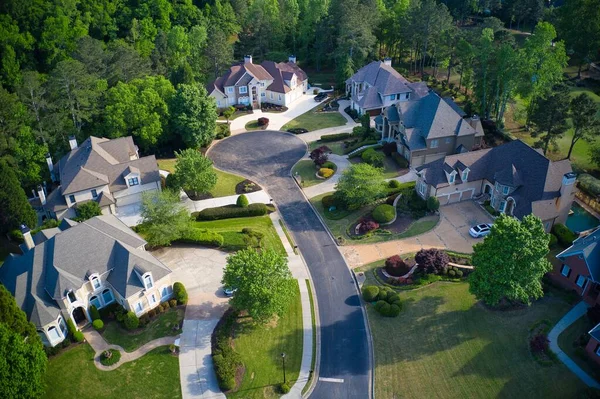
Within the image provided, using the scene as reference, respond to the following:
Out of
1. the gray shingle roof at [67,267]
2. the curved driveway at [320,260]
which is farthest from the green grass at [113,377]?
the curved driveway at [320,260]

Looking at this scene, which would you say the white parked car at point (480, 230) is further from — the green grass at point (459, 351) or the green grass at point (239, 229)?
the green grass at point (239, 229)

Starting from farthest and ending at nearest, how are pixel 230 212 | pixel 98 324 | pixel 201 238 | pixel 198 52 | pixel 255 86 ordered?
1. pixel 198 52
2. pixel 255 86
3. pixel 230 212
4. pixel 201 238
5. pixel 98 324

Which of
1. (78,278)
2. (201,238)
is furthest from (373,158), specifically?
(78,278)

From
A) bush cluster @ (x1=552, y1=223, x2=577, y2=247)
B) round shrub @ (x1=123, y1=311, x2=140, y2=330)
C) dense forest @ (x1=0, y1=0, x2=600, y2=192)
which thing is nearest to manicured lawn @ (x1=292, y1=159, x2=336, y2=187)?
dense forest @ (x1=0, y1=0, x2=600, y2=192)

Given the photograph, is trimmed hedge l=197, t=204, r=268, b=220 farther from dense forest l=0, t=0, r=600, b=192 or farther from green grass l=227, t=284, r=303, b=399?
dense forest l=0, t=0, r=600, b=192

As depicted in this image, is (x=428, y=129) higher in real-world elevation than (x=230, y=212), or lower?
higher

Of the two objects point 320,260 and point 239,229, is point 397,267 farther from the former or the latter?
point 239,229
